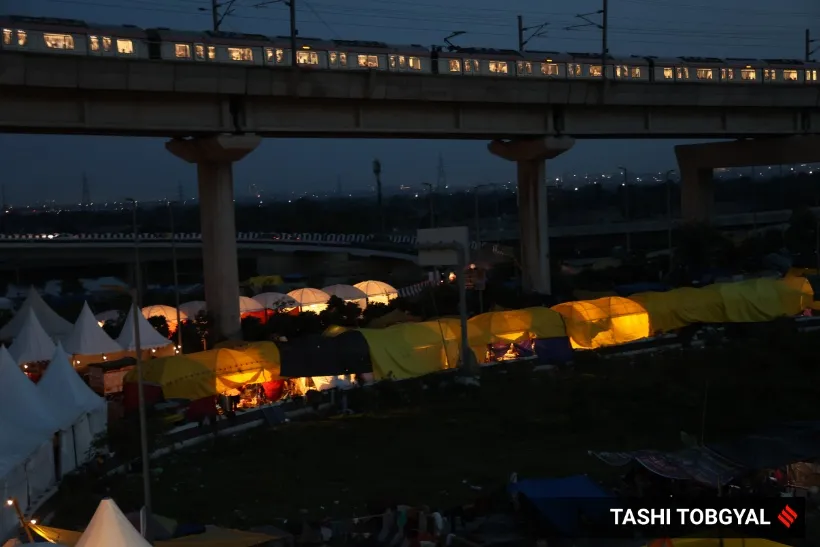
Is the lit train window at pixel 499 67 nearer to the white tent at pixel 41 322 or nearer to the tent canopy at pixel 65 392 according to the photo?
the white tent at pixel 41 322

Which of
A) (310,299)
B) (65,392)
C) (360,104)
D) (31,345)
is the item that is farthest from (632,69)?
(65,392)

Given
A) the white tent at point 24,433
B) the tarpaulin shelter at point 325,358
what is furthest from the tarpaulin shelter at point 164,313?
the white tent at point 24,433

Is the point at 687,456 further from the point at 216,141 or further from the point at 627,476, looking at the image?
the point at 216,141

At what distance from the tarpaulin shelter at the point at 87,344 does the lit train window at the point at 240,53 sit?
9.19 m

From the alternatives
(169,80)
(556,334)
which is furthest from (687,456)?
(169,80)

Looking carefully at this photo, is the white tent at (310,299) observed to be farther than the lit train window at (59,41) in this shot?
Yes

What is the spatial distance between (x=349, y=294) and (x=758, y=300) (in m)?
16.5

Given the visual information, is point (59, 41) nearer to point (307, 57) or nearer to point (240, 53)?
point (240, 53)

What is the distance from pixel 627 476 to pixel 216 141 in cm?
2009

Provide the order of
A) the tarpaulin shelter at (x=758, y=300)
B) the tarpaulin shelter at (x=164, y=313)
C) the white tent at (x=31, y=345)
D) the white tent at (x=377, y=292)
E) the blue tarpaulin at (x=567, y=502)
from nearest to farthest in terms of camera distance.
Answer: the blue tarpaulin at (x=567, y=502)
the white tent at (x=31, y=345)
the tarpaulin shelter at (x=758, y=300)
the tarpaulin shelter at (x=164, y=313)
the white tent at (x=377, y=292)

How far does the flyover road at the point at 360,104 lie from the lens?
90.0 feet

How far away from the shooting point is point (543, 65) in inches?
1470

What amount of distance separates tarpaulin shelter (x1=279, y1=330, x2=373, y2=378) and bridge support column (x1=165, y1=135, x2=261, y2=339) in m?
8.99

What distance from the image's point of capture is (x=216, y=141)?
31.0 metres
